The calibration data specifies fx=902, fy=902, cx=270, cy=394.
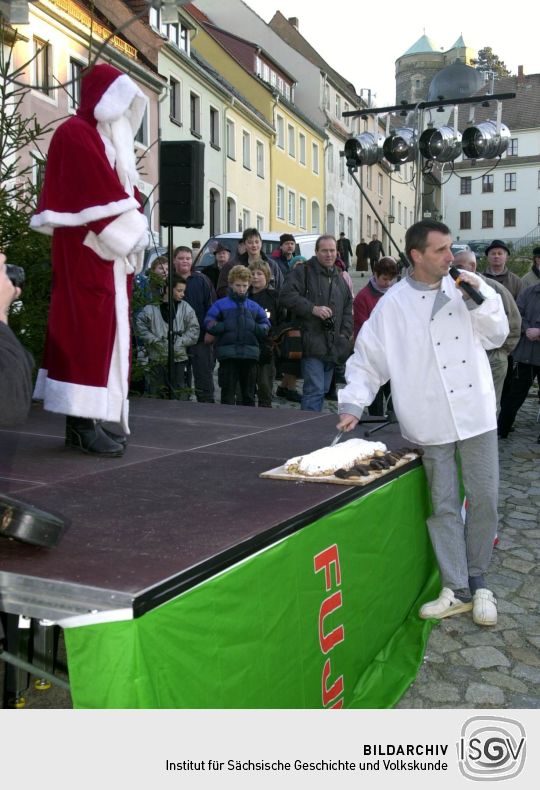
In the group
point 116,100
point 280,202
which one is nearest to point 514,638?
point 116,100

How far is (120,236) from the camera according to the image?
439cm

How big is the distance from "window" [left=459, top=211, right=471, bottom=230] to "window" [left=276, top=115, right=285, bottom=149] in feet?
141

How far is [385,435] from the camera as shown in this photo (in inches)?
213

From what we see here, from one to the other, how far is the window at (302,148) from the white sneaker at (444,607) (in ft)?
124

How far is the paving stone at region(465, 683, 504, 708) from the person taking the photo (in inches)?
145

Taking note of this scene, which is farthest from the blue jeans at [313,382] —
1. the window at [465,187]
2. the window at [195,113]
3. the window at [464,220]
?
the window at [464,220]

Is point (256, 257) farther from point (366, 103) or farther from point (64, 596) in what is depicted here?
point (64, 596)

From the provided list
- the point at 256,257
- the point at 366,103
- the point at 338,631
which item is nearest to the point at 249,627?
the point at 338,631

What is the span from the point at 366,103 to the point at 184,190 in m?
4.79

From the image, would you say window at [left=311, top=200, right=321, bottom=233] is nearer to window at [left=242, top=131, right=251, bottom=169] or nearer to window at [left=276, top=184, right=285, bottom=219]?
window at [left=276, top=184, right=285, bottom=219]

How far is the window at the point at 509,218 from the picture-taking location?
247 feet

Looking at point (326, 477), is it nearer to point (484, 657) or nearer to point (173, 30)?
point (484, 657)

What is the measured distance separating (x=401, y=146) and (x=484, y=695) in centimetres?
827
